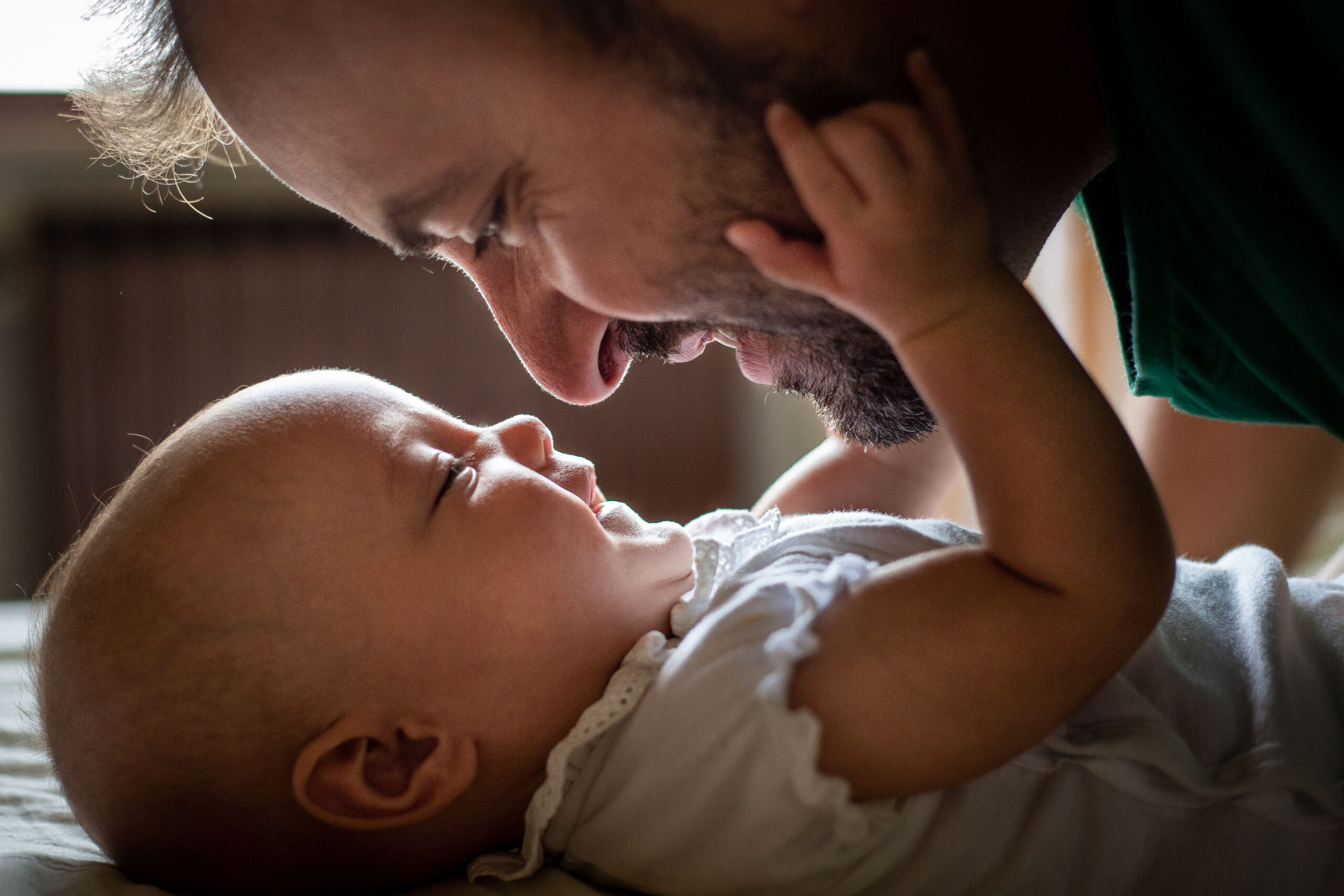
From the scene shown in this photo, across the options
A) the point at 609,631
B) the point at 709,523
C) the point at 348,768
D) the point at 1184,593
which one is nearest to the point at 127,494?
the point at 348,768

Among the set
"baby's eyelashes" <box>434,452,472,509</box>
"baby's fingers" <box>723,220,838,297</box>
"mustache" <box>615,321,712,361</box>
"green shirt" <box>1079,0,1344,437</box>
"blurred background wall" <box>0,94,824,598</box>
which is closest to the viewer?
"green shirt" <box>1079,0,1344,437</box>

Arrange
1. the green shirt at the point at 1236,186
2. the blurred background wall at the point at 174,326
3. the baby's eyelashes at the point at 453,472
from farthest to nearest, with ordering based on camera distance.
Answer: the blurred background wall at the point at 174,326 < the baby's eyelashes at the point at 453,472 < the green shirt at the point at 1236,186

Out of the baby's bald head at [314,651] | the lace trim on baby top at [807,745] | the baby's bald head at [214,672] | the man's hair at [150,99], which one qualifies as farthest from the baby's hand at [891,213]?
the man's hair at [150,99]

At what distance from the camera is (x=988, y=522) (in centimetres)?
80

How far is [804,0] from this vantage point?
2.76ft

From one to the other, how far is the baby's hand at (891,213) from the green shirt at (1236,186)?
136 millimetres

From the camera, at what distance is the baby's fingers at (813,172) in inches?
30.9

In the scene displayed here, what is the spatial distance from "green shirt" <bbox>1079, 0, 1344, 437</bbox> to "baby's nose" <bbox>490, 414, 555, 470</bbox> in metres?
0.57

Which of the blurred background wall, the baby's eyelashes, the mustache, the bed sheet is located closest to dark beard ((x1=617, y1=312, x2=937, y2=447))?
the mustache

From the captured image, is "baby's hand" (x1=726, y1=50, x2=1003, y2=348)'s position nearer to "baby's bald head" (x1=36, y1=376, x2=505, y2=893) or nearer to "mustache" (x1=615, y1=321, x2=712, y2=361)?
"mustache" (x1=615, y1=321, x2=712, y2=361)

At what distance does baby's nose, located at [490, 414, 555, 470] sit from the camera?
104cm

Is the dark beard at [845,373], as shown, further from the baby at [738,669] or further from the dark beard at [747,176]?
the baby at [738,669]

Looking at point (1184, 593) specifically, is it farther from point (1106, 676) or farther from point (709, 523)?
point (709, 523)

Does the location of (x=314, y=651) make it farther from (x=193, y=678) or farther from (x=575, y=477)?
(x=575, y=477)
